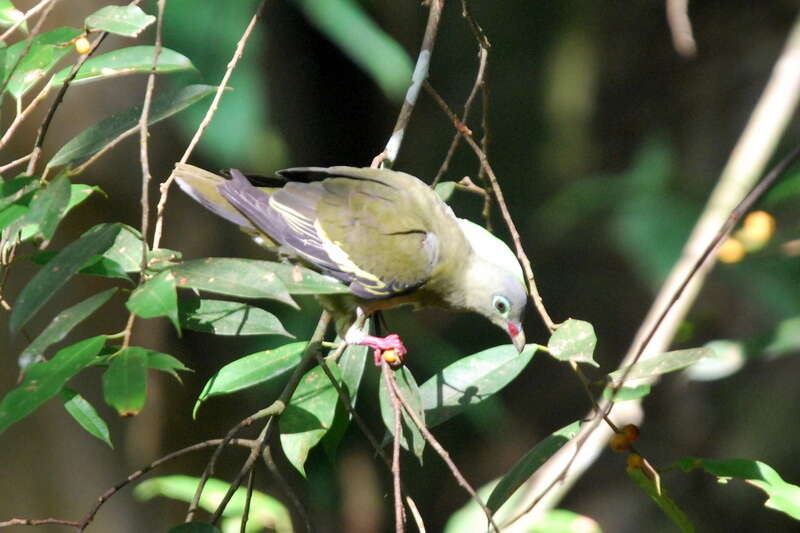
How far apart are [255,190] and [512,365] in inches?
41.7

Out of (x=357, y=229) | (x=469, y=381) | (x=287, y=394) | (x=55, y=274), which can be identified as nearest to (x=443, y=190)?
(x=357, y=229)

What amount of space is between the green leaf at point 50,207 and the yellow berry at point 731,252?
1277 millimetres

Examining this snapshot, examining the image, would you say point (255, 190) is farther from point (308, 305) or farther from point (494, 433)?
point (494, 433)

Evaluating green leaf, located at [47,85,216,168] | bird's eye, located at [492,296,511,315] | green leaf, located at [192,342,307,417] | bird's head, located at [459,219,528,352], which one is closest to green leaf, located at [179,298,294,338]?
green leaf, located at [192,342,307,417]

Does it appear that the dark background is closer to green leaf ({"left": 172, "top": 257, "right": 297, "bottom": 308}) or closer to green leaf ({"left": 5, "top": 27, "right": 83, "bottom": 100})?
green leaf ({"left": 172, "top": 257, "right": 297, "bottom": 308})

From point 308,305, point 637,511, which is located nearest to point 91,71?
point 308,305

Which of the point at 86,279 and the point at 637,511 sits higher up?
the point at 86,279

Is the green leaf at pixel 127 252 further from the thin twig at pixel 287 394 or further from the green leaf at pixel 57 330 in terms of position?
the thin twig at pixel 287 394

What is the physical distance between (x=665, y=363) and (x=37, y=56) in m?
1.46

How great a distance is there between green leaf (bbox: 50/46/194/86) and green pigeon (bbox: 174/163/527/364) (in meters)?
0.63

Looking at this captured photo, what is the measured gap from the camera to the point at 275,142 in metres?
4.19

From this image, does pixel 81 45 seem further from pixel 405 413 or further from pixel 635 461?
pixel 635 461

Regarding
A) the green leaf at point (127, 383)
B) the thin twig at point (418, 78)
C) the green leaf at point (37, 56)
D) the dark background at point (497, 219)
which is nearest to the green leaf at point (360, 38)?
the dark background at point (497, 219)

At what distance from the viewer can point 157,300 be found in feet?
4.75
